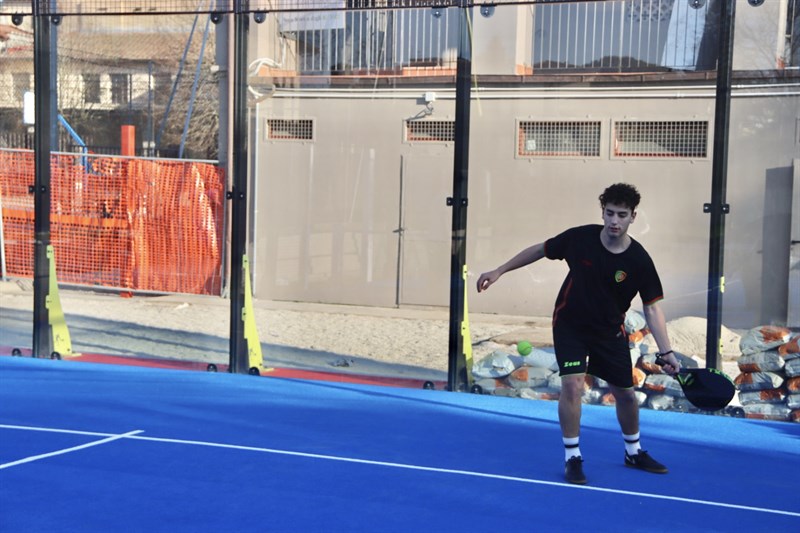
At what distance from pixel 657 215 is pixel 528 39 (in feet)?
6.54

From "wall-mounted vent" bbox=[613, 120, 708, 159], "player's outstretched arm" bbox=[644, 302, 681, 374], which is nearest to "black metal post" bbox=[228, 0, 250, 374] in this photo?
"wall-mounted vent" bbox=[613, 120, 708, 159]

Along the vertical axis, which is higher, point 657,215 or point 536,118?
point 536,118

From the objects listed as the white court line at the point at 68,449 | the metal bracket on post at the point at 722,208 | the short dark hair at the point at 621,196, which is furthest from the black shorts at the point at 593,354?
the white court line at the point at 68,449

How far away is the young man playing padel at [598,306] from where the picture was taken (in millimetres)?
6195

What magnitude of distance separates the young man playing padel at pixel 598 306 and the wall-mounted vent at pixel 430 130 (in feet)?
11.2

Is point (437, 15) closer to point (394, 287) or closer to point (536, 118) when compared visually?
point (536, 118)

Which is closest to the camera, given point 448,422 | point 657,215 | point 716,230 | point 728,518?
point 728,518

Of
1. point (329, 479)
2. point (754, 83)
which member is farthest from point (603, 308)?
point (754, 83)

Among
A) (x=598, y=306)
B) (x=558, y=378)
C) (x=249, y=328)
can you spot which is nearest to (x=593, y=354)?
(x=598, y=306)

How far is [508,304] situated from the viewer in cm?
969

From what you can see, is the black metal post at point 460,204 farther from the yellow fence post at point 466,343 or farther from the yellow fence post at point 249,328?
the yellow fence post at point 249,328

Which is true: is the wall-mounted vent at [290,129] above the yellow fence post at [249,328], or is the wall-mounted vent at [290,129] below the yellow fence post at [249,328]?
above

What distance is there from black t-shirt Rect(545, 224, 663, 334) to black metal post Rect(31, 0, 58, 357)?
6.25 meters

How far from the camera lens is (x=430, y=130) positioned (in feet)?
32.0
